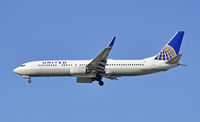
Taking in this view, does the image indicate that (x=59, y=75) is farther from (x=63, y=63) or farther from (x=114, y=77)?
(x=114, y=77)

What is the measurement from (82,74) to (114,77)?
658 centimetres

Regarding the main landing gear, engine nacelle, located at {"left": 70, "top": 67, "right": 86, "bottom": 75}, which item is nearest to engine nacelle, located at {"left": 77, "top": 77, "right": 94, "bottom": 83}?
the main landing gear

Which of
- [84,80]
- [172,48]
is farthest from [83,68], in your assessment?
[172,48]

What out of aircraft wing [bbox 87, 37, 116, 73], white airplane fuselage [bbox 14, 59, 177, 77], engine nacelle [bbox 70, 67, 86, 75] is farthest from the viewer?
engine nacelle [bbox 70, 67, 86, 75]

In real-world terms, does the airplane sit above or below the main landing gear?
above

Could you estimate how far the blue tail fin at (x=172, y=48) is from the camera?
76.6 meters

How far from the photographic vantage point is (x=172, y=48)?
77.6 meters

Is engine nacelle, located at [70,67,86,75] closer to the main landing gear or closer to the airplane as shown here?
the airplane

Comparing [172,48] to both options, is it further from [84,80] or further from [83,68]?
[84,80]

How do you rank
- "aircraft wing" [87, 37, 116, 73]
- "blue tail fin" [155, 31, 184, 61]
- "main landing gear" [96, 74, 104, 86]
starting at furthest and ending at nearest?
"blue tail fin" [155, 31, 184, 61], "main landing gear" [96, 74, 104, 86], "aircraft wing" [87, 37, 116, 73]

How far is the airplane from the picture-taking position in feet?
241

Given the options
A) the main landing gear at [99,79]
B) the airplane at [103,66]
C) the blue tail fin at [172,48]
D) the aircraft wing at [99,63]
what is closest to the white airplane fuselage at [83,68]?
the airplane at [103,66]

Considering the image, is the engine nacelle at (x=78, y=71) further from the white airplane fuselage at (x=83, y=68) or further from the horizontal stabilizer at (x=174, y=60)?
the horizontal stabilizer at (x=174, y=60)

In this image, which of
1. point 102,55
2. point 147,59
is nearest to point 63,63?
point 102,55
